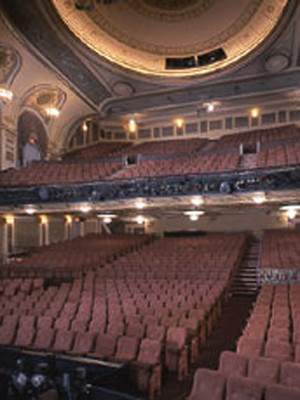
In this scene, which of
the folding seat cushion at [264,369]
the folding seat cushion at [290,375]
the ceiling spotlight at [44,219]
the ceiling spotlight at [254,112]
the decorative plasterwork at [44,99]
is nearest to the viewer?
the folding seat cushion at [290,375]

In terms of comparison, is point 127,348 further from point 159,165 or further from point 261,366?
point 159,165

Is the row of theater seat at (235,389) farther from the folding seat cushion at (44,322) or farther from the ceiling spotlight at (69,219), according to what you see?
the ceiling spotlight at (69,219)

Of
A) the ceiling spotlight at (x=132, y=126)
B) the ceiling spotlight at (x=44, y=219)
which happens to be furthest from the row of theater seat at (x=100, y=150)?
the ceiling spotlight at (x=44, y=219)

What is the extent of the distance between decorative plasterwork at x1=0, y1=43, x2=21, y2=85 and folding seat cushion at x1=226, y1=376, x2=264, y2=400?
36.3 feet

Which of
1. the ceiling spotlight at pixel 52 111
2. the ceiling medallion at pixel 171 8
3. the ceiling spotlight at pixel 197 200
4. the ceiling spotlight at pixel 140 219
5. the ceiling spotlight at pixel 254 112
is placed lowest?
the ceiling spotlight at pixel 197 200

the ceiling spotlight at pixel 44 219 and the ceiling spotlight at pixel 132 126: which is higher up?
the ceiling spotlight at pixel 132 126

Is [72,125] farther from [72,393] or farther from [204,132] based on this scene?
[72,393]

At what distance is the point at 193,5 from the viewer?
12.8 m

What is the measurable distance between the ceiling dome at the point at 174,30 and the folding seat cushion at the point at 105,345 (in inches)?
403

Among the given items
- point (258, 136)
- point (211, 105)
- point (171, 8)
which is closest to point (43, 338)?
point (171, 8)

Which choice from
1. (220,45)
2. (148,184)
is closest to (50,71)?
(148,184)

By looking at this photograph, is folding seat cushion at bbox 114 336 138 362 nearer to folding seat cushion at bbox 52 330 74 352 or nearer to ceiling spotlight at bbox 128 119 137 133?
Result: folding seat cushion at bbox 52 330 74 352

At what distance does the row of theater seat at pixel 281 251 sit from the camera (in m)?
8.47

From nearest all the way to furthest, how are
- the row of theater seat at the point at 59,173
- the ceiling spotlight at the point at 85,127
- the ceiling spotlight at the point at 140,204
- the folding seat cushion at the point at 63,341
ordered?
the folding seat cushion at the point at 63,341
the ceiling spotlight at the point at 140,204
the row of theater seat at the point at 59,173
the ceiling spotlight at the point at 85,127
